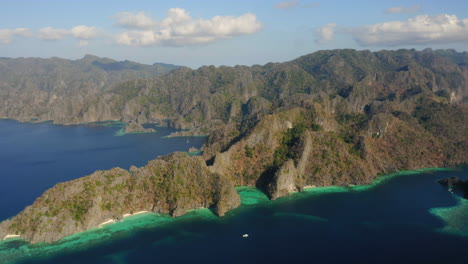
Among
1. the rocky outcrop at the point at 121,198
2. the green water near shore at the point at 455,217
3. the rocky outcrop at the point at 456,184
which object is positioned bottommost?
the green water near shore at the point at 455,217

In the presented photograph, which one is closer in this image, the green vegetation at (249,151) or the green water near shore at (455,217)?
the green water near shore at (455,217)

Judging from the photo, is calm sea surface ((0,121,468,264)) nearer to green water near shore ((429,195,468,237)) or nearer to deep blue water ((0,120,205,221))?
green water near shore ((429,195,468,237))

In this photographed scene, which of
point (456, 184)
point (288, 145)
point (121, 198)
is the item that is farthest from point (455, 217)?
point (121, 198)

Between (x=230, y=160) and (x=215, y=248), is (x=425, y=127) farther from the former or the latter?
(x=215, y=248)

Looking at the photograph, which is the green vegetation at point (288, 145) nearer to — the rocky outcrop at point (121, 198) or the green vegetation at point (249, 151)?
the green vegetation at point (249, 151)

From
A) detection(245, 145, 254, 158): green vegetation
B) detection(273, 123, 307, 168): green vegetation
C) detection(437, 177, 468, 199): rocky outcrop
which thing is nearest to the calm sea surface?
detection(437, 177, 468, 199): rocky outcrop

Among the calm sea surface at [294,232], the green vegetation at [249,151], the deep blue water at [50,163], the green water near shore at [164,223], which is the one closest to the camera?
the calm sea surface at [294,232]

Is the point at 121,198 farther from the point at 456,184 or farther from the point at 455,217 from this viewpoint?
the point at 456,184

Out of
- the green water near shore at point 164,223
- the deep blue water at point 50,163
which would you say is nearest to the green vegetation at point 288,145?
the green water near shore at point 164,223
